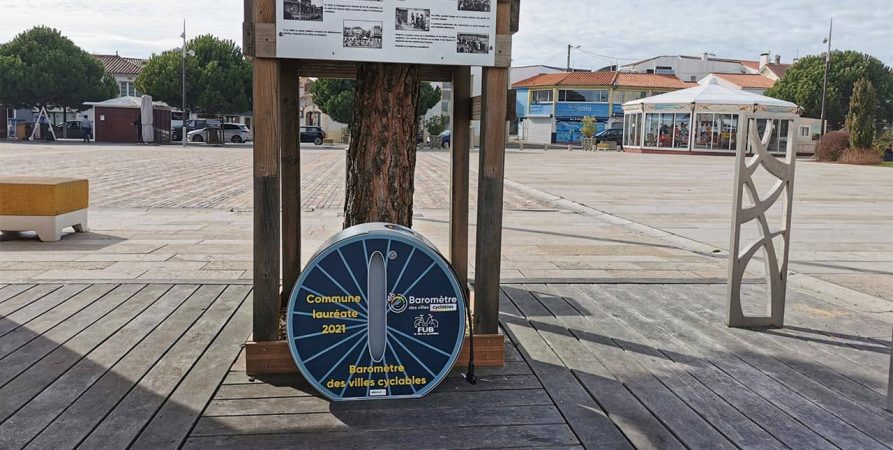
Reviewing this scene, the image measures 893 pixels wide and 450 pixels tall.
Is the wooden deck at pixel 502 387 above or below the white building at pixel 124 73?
below

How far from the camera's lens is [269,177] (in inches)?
137

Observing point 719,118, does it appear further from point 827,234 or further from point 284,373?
point 284,373

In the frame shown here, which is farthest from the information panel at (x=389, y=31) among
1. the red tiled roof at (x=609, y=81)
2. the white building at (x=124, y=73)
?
the white building at (x=124, y=73)

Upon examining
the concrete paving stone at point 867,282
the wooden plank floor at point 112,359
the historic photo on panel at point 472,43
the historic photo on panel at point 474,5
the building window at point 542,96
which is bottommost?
the wooden plank floor at point 112,359

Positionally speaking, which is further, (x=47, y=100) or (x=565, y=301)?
(x=47, y=100)

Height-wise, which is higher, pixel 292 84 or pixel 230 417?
pixel 292 84

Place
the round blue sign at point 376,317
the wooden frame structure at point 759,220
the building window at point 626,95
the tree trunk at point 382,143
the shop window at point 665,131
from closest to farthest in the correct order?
the round blue sign at point 376,317 < the tree trunk at point 382,143 < the wooden frame structure at point 759,220 < the shop window at point 665,131 < the building window at point 626,95

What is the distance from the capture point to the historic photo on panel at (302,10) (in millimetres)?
3375

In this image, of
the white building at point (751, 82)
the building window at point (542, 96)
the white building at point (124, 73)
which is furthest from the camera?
the white building at point (124, 73)

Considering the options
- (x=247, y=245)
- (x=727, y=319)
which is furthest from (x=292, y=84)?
(x=247, y=245)

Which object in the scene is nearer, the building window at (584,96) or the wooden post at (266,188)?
the wooden post at (266,188)

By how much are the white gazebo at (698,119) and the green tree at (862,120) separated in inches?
270

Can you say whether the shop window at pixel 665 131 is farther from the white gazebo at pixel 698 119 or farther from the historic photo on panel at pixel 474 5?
the historic photo on panel at pixel 474 5

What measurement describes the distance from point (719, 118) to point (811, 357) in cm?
4265
